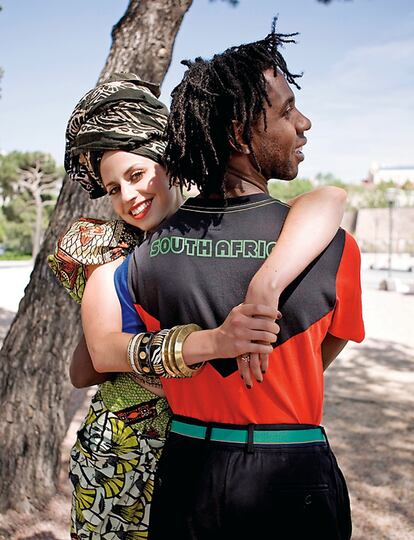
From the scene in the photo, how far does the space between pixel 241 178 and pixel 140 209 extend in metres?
0.35

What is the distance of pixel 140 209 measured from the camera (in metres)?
1.87

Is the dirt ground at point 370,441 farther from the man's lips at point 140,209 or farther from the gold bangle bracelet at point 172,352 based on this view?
the gold bangle bracelet at point 172,352

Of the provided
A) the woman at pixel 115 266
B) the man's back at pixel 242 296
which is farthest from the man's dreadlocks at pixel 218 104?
the woman at pixel 115 266

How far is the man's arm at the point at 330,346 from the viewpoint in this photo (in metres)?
1.73

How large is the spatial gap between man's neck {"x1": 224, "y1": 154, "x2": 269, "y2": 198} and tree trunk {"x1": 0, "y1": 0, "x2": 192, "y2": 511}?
8.65 feet

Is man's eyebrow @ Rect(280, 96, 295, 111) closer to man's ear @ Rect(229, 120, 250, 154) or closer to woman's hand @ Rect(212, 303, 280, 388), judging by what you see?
man's ear @ Rect(229, 120, 250, 154)

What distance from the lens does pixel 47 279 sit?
4.23 m

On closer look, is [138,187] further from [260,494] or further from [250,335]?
[260,494]

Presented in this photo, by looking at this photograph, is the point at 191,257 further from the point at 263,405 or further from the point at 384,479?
the point at 384,479

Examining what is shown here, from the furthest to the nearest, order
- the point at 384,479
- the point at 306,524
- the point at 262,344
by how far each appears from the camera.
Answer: the point at 384,479 < the point at 306,524 < the point at 262,344

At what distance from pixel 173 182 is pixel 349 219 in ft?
218

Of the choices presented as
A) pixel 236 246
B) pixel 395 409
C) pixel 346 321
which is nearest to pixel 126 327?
pixel 236 246

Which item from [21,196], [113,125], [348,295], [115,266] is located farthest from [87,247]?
[21,196]

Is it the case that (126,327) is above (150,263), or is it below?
below
